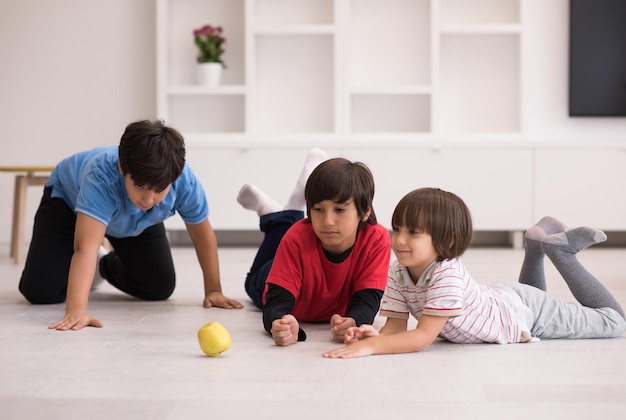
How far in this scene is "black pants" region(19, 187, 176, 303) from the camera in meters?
2.55

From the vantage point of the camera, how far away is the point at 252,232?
16.9ft

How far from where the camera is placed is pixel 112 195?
7.35 feet

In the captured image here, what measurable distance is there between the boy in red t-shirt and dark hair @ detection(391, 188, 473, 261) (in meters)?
0.22

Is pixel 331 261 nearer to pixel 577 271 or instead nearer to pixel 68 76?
pixel 577 271

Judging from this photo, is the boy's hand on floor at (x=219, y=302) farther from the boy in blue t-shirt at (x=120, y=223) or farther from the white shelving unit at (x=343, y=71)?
→ the white shelving unit at (x=343, y=71)

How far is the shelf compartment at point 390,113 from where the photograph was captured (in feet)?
16.5

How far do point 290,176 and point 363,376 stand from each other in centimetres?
318

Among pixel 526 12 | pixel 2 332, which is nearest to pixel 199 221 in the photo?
pixel 2 332

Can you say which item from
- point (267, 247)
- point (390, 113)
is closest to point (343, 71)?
point (390, 113)

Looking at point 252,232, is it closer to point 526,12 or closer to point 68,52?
point 68,52

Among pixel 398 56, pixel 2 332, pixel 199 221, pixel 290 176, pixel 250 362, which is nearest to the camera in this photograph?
pixel 250 362

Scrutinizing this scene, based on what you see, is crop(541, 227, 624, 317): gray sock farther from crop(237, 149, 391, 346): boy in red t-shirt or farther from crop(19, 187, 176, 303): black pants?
crop(19, 187, 176, 303): black pants

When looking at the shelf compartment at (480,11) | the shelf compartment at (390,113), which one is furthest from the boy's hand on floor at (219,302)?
the shelf compartment at (480,11)

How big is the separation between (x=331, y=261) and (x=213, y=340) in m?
0.47
